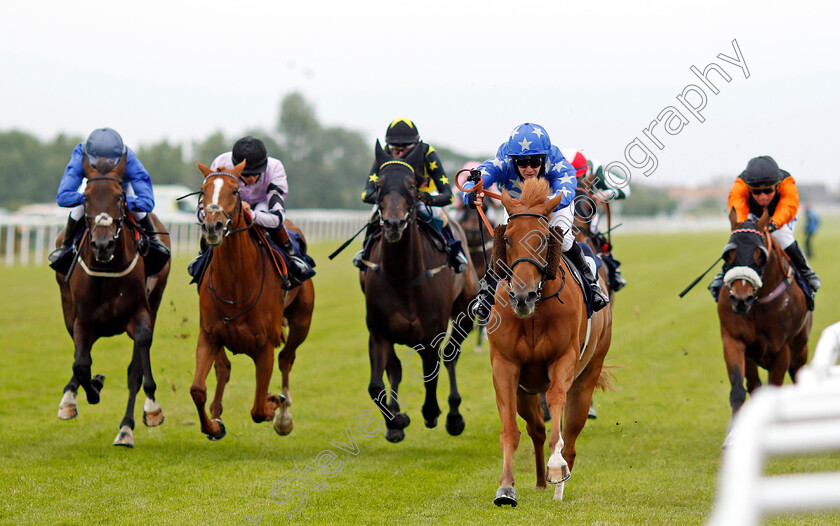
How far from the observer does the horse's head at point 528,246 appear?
511 cm

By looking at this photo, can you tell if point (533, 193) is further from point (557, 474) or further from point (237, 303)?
point (237, 303)

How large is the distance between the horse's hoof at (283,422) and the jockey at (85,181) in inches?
68.6

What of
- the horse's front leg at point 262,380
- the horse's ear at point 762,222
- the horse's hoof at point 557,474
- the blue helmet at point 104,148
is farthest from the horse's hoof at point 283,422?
the horse's ear at point 762,222

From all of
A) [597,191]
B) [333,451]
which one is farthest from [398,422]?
[597,191]

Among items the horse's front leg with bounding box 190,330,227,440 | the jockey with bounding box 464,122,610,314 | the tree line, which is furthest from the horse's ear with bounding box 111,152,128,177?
the tree line

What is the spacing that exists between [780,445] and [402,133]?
6.61 metres

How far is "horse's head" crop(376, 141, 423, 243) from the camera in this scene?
6820mm

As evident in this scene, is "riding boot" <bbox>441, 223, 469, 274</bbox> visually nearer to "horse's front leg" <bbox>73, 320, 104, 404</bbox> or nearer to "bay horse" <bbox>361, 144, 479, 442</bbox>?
"bay horse" <bbox>361, 144, 479, 442</bbox>

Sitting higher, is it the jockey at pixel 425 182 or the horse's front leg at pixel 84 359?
the jockey at pixel 425 182

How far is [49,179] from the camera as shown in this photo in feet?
211

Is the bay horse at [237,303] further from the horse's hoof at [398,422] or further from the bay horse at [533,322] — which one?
the bay horse at [533,322]

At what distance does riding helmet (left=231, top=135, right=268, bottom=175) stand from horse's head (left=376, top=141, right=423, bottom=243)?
105 centimetres

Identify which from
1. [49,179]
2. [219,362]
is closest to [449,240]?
[219,362]

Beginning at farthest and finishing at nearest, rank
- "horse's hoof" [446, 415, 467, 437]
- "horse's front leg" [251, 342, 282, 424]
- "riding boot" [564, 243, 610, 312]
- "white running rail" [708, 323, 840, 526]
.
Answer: "horse's hoof" [446, 415, 467, 437] < "horse's front leg" [251, 342, 282, 424] < "riding boot" [564, 243, 610, 312] < "white running rail" [708, 323, 840, 526]
